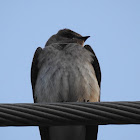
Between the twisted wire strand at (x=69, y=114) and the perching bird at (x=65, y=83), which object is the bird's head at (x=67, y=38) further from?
the twisted wire strand at (x=69, y=114)

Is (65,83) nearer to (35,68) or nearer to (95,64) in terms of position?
(35,68)

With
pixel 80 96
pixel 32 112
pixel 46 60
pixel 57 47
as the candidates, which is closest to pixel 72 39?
pixel 57 47

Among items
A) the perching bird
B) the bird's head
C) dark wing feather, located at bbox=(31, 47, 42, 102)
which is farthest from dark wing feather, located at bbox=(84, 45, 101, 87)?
the bird's head

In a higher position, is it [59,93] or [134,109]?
[134,109]

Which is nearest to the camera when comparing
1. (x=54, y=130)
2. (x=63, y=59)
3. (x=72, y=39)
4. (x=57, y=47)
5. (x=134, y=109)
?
(x=134, y=109)

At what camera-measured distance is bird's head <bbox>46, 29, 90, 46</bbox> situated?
917 centimetres

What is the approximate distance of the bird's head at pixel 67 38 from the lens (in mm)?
9168

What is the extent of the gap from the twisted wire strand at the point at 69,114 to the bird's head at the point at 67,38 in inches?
246

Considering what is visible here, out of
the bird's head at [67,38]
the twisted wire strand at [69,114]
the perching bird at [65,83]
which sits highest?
the bird's head at [67,38]

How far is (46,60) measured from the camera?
23.3ft

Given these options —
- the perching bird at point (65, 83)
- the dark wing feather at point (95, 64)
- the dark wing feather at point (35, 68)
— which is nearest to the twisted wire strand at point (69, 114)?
the perching bird at point (65, 83)

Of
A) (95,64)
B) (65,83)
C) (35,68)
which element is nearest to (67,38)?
(95,64)

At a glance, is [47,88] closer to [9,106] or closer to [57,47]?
[57,47]

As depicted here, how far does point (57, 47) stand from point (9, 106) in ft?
15.4
